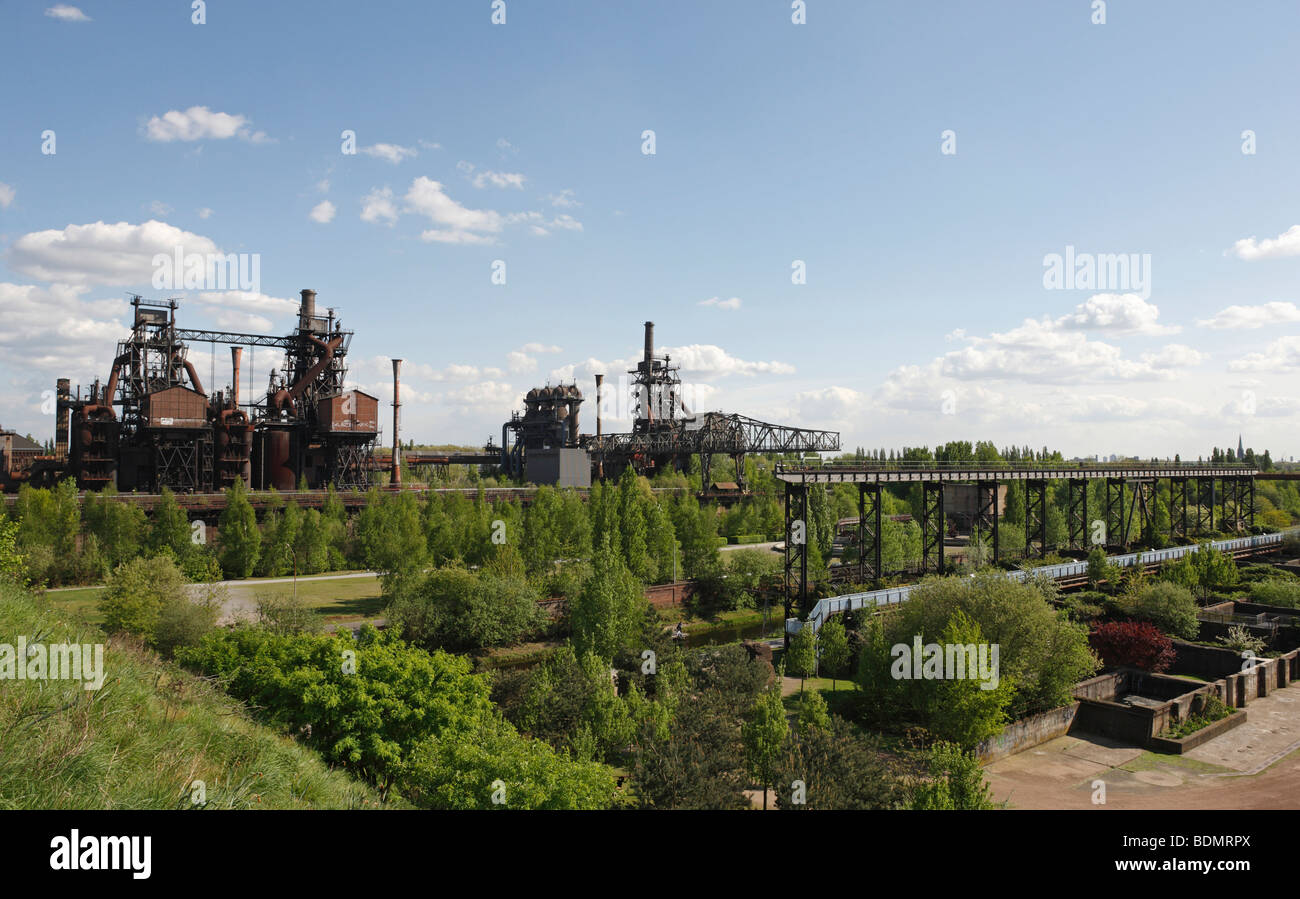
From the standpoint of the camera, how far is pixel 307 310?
244ft

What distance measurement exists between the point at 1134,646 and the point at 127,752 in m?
37.7

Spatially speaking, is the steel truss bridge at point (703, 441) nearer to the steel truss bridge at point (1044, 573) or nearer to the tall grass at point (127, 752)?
the steel truss bridge at point (1044, 573)

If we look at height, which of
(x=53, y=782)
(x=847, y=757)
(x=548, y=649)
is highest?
(x=53, y=782)

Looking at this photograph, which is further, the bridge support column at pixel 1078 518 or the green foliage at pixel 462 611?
the bridge support column at pixel 1078 518

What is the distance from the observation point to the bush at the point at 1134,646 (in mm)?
33188

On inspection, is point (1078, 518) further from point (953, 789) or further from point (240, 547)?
point (240, 547)

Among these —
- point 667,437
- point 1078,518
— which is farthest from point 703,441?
point 1078,518

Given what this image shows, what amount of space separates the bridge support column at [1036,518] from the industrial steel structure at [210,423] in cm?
5777

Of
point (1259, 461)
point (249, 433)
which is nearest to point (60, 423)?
point (249, 433)

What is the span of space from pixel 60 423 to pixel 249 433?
19.9 meters

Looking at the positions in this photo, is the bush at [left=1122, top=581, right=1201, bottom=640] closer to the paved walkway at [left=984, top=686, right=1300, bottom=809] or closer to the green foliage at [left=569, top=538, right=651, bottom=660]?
the paved walkway at [left=984, top=686, right=1300, bottom=809]

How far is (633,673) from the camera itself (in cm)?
2959

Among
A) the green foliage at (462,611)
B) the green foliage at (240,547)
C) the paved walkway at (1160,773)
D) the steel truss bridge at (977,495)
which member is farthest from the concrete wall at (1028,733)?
the green foliage at (240,547)
